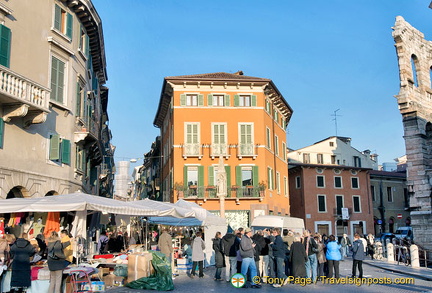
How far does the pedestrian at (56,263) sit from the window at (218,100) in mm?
25701

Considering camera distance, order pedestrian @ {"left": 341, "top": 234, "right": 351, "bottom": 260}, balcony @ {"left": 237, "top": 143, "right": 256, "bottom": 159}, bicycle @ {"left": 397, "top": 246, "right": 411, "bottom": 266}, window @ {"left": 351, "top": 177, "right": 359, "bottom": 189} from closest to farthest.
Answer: bicycle @ {"left": 397, "top": 246, "right": 411, "bottom": 266} → pedestrian @ {"left": 341, "top": 234, "right": 351, "bottom": 260} → balcony @ {"left": 237, "top": 143, "right": 256, "bottom": 159} → window @ {"left": 351, "top": 177, "right": 359, "bottom": 189}

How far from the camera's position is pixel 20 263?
10109mm

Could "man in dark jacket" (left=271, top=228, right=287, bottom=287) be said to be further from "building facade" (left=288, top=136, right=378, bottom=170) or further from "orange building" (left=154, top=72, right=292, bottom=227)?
"building facade" (left=288, top=136, right=378, bottom=170)

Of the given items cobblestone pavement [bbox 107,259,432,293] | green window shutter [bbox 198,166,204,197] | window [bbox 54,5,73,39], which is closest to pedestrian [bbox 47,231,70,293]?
cobblestone pavement [bbox 107,259,432,293]

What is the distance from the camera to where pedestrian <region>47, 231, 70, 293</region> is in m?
10.2

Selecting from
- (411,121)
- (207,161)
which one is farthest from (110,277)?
(207,161)

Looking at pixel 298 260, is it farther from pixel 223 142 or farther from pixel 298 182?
pixel 298 182

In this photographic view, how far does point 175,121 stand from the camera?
34.7m

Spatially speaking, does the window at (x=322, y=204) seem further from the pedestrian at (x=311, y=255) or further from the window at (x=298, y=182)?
the pedestrian at (x=311, y=255)

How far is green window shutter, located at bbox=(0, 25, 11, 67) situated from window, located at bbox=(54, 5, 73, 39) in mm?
3840

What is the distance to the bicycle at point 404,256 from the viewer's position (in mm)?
22578

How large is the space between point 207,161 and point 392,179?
2891 centimetres

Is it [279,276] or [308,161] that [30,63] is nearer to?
[279,276]

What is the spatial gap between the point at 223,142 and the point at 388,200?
89.5 feet
